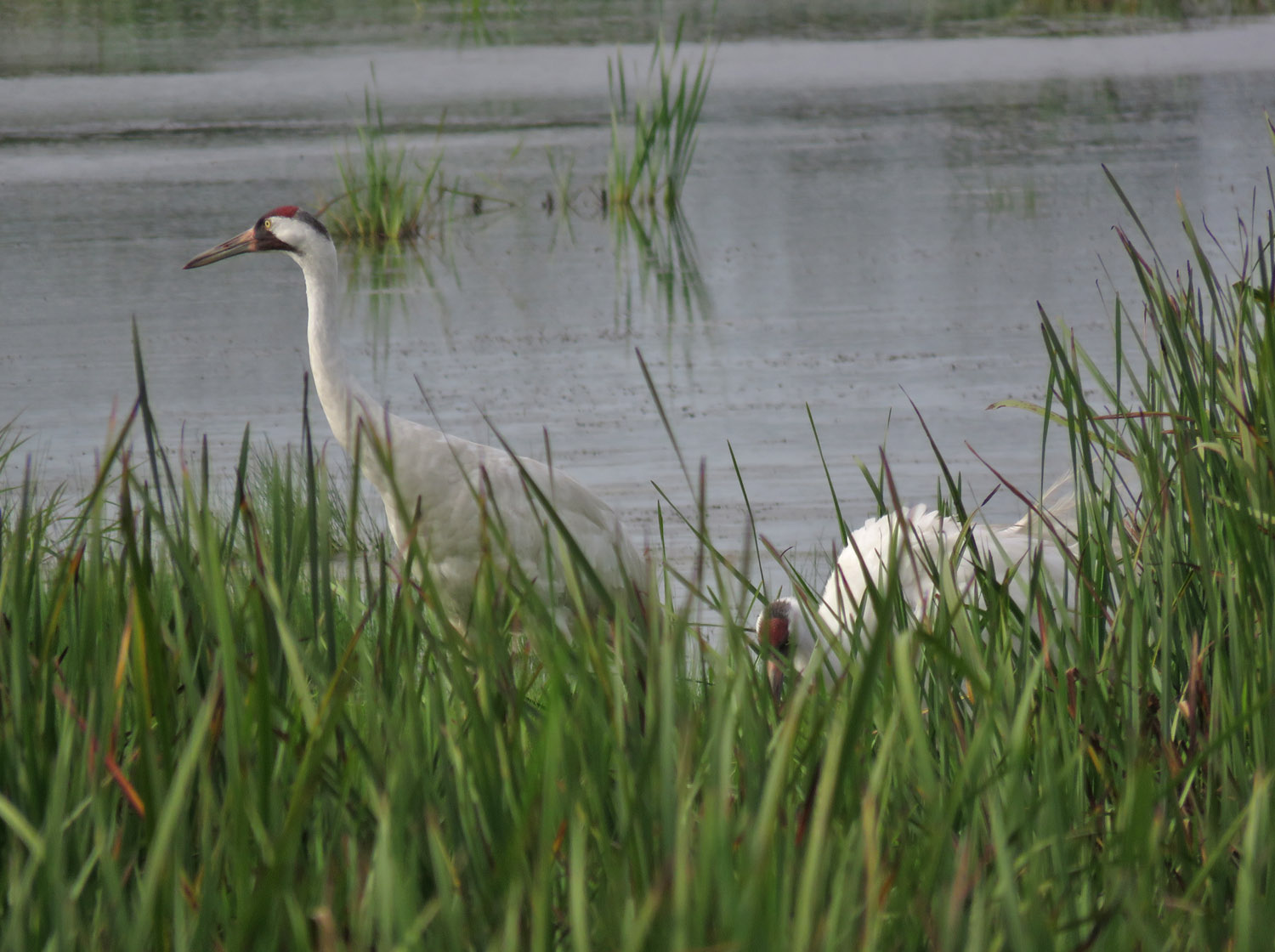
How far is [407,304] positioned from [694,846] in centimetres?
737

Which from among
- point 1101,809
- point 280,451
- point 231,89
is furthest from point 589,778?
point 231,89

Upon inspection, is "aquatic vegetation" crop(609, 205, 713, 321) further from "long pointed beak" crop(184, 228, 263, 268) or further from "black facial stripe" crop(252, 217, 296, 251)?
"black facial stripe" crop(252, 217, 296, 251)

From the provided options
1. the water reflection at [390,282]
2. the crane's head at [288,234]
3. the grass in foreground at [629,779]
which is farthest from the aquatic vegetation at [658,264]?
the grass in foreground at [629,779]

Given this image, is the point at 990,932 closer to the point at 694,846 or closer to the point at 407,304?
the point at 694,846

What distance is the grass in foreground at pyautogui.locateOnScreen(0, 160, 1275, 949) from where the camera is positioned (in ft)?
4.79

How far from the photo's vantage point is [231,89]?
1788 centimetres

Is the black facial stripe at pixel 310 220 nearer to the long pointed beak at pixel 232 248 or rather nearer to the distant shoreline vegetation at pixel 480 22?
the long pointed beak at pixel 232 248

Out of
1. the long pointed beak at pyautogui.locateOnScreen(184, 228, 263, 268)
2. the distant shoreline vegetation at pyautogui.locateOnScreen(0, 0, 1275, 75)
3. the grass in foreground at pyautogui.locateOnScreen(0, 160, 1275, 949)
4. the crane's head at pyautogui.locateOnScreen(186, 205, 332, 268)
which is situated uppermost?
the distant shoreline vegetation at pyautogui.locateOnScreen(0, 0, 1275, 75)

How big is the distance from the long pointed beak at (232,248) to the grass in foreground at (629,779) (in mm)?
2925

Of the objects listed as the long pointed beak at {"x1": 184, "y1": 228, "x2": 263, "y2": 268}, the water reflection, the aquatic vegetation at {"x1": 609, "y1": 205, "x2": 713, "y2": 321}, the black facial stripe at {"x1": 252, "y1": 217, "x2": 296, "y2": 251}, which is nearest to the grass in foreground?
the black facial stripe at {"x1": 252, "y1": 217, "x2": 296, "y2": 251}

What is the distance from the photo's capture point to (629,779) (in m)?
1.56

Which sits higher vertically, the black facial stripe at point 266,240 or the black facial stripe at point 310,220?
the black facial stripe at point 310,220

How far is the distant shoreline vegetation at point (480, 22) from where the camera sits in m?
21.4

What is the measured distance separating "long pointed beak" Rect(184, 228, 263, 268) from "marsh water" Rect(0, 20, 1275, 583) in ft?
1.67
